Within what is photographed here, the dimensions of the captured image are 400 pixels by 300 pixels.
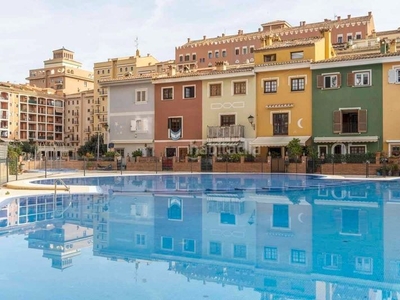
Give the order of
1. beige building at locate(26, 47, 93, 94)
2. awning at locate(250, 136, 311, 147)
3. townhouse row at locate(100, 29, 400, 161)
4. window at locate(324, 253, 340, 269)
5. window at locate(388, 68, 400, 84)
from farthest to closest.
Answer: beige building at locate(26, 47, 93, 94) < awning at locate(250, 136, 311, 147) < townhouse row at locate(100, 29, 400, 161) < window at locate(388, 68, 400, 84) < window at locate(324, 253, 340, 269)

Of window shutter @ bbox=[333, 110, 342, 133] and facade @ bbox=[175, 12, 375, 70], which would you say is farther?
facade @ bbox=[175, 12, 375, 70]

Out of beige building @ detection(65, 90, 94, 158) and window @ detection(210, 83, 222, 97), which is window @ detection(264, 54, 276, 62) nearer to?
window @ detection(210, 83, 222, 97)

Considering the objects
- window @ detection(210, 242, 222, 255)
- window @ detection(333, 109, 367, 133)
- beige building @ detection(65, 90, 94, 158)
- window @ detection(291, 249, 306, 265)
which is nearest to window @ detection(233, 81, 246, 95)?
window @ detection(333, 109, 367, 133)

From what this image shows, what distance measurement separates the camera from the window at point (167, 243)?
837 cm

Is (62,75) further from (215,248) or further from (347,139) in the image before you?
(215,248)

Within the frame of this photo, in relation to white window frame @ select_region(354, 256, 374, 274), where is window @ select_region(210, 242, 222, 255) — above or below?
below

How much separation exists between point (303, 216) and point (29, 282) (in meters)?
7.96

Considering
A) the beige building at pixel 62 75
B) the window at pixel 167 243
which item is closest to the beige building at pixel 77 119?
the beige building at pixel 62 75

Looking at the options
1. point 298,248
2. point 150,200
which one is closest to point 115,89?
point 150,200

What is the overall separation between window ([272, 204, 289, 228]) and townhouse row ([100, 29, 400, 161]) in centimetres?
1920

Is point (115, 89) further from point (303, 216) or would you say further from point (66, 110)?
point (66, 110)

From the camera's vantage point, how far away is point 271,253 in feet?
25.7

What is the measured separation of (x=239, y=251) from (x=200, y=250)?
28.3 inches

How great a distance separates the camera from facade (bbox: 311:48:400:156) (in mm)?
31000
